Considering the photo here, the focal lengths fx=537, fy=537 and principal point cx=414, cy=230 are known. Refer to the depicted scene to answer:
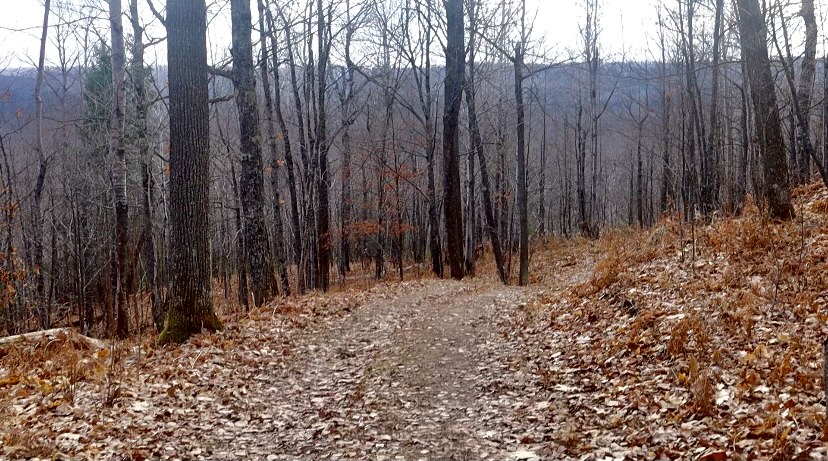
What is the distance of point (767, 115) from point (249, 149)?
976 centimetres

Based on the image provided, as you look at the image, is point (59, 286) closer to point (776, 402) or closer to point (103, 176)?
point (103, 176)

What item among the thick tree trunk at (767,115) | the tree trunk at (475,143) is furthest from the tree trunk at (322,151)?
the thick tree trunk at (767,115)

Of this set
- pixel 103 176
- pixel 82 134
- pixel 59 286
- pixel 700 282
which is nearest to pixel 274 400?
pixel 700 282

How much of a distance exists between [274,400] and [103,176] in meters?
19.2

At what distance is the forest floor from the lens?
4242 mm

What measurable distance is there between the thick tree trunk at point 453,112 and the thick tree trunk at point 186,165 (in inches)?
381

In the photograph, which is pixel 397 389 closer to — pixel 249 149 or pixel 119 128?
pixel 249 149

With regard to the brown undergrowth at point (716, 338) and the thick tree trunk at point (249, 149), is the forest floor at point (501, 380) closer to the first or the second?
the brown undergrowth at point (716, 338)

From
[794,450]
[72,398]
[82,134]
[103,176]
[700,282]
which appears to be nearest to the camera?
[794,450]

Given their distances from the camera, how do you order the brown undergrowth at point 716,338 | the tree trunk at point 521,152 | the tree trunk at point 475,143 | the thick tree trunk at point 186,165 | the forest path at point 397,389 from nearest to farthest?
the brown undergrowth at point 716,338 < the forest path at point 397,389 < the thick tree trunk at point 186,165 < the tree trunk at point 521,152 < the tree trunk at point 475,143

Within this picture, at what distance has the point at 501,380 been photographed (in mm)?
6027

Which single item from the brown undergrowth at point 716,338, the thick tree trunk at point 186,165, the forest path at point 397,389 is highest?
the thick tree trunk at point 186,165

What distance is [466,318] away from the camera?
9.66 m

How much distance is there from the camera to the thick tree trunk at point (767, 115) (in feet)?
29.8
